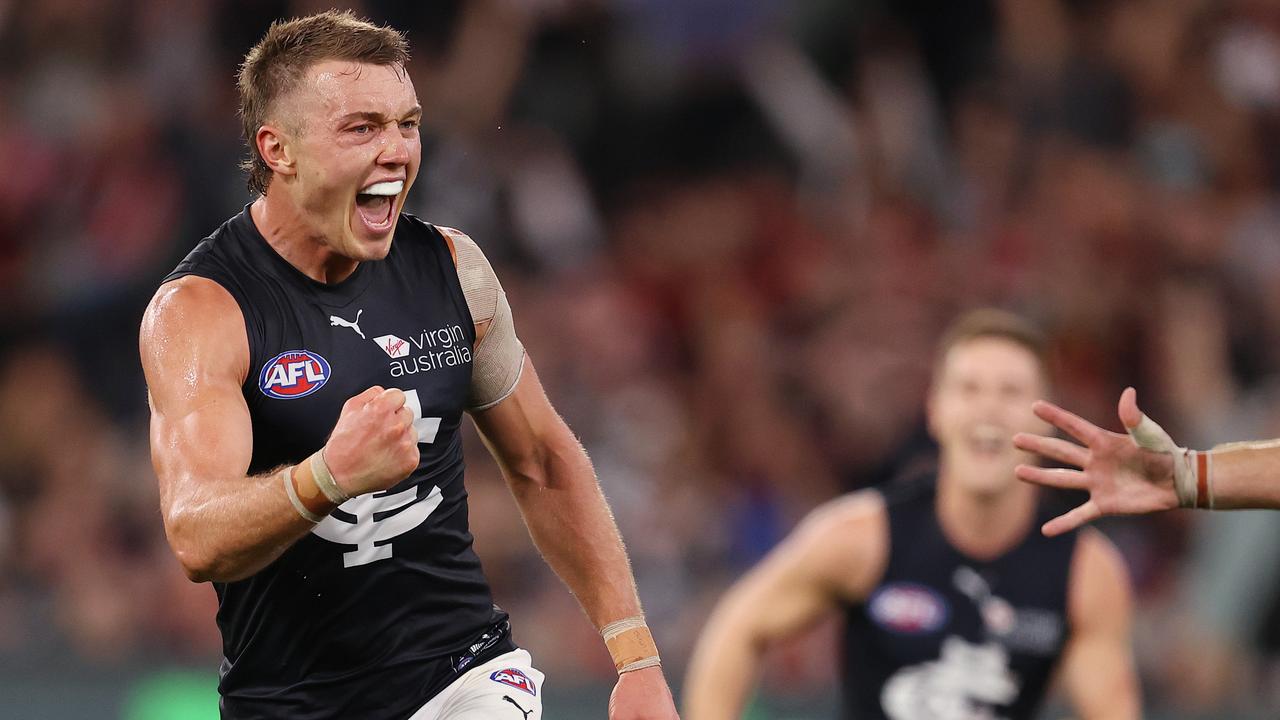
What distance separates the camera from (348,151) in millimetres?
4090

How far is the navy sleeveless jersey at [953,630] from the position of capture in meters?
6.43

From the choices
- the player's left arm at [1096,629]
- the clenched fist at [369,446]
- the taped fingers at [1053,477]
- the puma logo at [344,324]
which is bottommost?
the player's left arm at [1096,629]

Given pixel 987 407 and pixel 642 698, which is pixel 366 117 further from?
pixel 987 407

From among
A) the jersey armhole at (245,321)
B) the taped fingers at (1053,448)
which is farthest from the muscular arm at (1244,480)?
the jersey armhole at (245,321)

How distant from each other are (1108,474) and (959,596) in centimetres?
225

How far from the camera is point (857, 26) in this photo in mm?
11156

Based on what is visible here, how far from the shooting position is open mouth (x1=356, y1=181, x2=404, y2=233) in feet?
13.6

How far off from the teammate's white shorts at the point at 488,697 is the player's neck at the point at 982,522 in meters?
2.63

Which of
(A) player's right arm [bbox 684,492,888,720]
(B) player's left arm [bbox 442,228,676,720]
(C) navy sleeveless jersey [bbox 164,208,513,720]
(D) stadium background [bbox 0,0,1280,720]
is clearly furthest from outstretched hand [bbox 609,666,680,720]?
(D) stadium background [bbox 0,0,1280,720]

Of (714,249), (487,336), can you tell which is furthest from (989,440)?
(714,249)

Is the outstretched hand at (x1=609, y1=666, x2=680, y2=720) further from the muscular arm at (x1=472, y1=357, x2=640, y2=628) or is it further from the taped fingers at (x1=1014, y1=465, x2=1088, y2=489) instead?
the taped fingers at (x1=1014, y1=465, x2=1088, y2=489)

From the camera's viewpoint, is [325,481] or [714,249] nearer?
[325,481]

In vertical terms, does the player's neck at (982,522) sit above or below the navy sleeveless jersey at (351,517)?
below

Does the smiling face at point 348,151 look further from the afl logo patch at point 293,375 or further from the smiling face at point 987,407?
the smiling face at point 987,407
